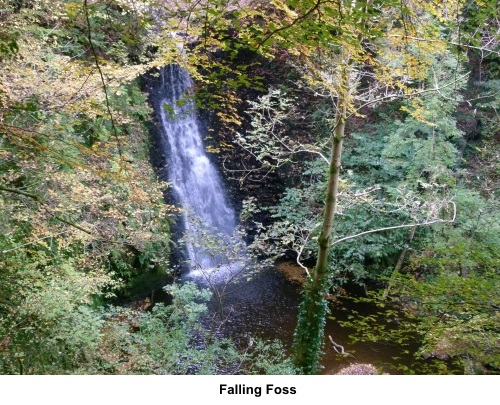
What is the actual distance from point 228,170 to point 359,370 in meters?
3.71

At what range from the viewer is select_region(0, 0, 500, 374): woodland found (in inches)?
103

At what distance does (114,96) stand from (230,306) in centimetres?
479

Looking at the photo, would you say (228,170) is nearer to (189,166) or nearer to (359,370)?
(359,370)

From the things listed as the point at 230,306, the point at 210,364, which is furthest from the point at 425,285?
the point at 230,306

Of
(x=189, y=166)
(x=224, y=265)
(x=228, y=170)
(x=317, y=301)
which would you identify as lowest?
(x=317, y=301)

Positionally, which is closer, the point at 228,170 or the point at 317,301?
the point at 317,301

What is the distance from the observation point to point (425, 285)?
10.8 feet

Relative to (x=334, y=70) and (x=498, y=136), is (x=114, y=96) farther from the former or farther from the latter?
(x=498, y=136)

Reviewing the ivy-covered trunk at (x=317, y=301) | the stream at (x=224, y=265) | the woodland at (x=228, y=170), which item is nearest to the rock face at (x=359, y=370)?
the stream at (x=224, y=265)

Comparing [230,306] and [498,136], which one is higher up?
[498,136]

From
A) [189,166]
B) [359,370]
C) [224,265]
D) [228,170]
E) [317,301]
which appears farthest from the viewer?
[189,166]

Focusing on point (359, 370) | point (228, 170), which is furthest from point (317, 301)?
point (228, 170)

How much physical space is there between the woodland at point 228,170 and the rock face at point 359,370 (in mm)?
423

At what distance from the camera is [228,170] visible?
5.42 meters
